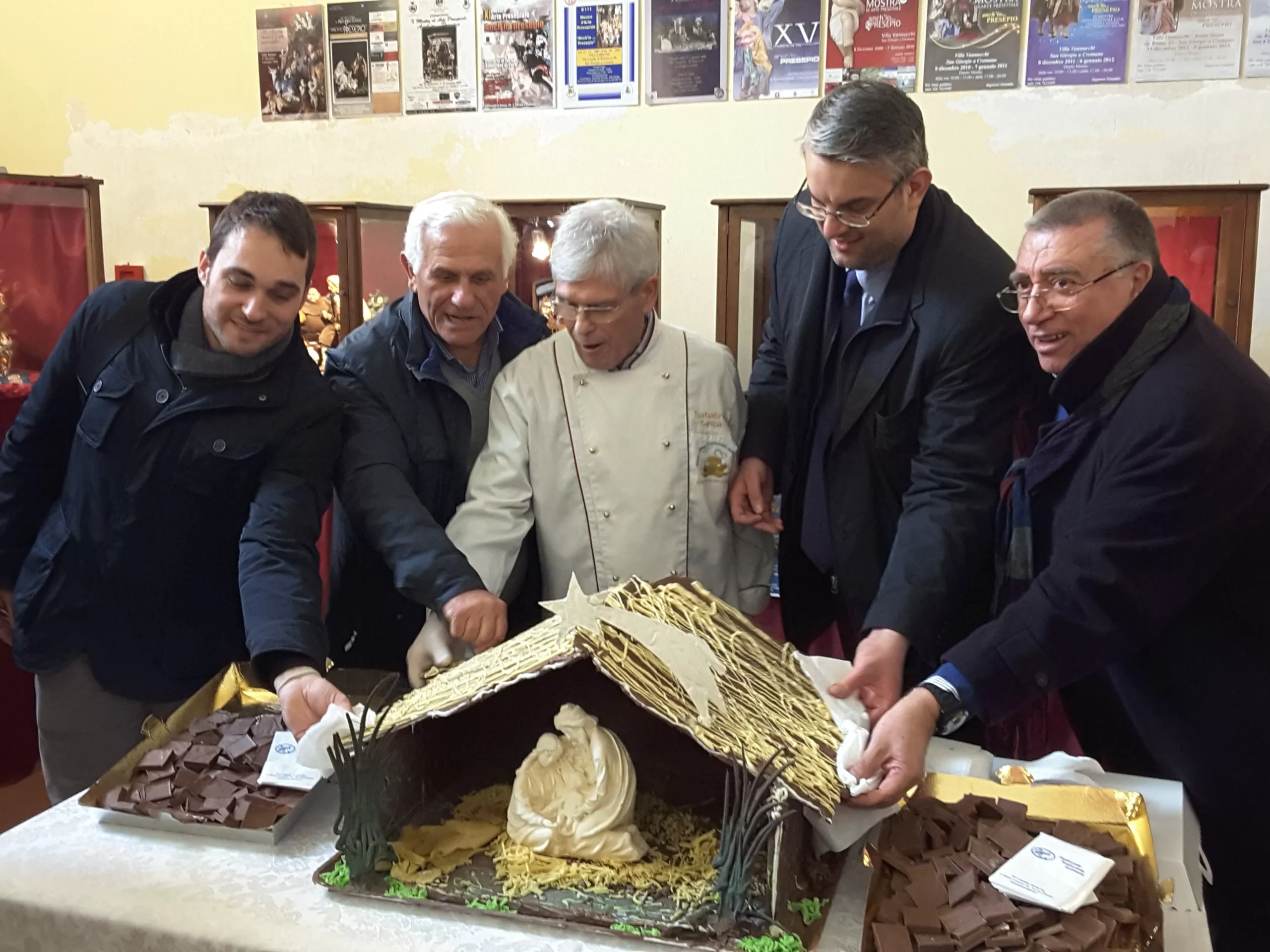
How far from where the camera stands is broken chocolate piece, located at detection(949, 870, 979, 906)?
1127 mm

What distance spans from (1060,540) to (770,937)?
75 cm

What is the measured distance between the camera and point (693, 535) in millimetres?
1906

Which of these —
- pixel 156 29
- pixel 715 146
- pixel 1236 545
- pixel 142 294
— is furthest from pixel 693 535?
pixel 156 29

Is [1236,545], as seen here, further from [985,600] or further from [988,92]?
[988,92]

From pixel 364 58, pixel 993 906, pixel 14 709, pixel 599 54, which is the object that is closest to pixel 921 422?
pixel 993 906

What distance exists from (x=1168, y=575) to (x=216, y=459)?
138 centimetres

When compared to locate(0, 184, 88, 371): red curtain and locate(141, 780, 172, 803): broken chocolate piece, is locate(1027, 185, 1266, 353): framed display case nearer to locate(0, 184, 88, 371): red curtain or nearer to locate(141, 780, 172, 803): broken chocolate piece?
locate(141, 780, 172, 803): broken chocolate piece

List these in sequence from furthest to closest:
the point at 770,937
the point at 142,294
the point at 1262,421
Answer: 1. the point at 142,294
2. the point at 1262,421
3. the point at 770,937

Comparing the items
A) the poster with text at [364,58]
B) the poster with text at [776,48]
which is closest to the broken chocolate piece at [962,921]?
the poster with text at [776,48]

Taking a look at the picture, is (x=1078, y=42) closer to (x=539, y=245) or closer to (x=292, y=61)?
(x=539, y=245)

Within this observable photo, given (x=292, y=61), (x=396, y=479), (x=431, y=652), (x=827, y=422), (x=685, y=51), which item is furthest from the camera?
(x=292, y=61)

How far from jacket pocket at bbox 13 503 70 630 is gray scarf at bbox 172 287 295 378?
0.32 meters

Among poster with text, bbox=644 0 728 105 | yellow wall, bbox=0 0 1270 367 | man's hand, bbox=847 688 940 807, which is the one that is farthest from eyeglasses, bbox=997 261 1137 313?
poster with text, bbox=644 0 728 105

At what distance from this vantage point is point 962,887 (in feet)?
3.74
